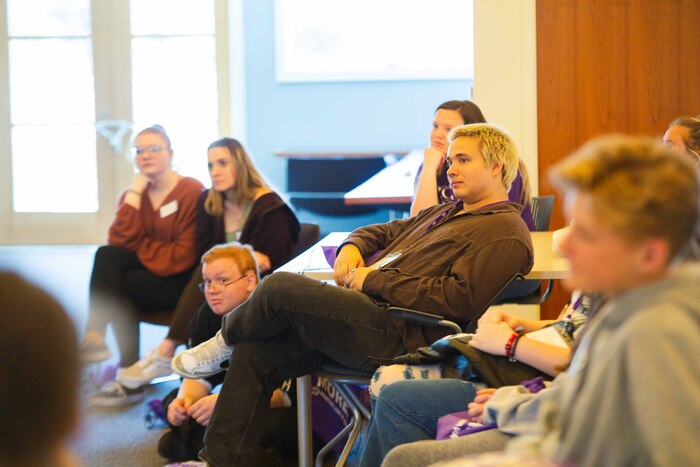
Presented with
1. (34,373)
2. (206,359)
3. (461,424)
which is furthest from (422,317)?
(34,373)

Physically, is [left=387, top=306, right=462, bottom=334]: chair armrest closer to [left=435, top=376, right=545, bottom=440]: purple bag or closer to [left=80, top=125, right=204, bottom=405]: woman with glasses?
[left=435, top=376, right=545, bottom=440]: purple bag

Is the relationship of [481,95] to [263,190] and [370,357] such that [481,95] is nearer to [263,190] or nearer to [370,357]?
[263,190]

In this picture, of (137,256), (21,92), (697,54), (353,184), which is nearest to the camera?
(137,256)

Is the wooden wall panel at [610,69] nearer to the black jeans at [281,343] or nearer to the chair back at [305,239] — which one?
the chair back at [305,239]

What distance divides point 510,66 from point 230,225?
187 cm

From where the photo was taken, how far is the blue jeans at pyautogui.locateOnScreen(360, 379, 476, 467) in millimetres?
2133

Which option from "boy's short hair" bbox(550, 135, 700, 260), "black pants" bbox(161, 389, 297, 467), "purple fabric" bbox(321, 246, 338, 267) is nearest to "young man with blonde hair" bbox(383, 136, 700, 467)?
"boy's short hair" bbox(550, 135, 700, 260)

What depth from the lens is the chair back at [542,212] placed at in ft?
13.2

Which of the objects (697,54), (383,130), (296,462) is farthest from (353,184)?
(296,462)

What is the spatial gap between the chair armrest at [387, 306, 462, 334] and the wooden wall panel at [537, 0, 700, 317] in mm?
2508

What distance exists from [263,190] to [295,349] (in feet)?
5.09

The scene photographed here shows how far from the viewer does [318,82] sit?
8.52 metres

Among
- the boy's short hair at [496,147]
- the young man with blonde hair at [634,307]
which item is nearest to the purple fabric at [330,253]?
the boy's short hair at [496,147]

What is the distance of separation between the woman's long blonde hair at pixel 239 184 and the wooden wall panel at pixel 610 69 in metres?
1.65
